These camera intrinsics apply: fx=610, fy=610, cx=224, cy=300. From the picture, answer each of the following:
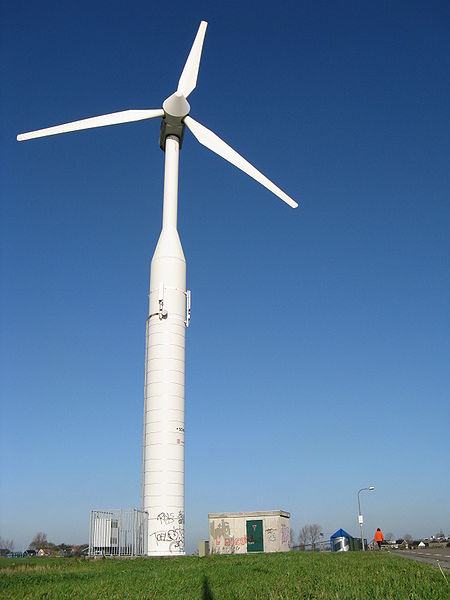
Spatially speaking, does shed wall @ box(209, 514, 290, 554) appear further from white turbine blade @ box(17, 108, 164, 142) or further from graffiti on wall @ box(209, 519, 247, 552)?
white turbine blade @ box(17, 108, 164, 142)

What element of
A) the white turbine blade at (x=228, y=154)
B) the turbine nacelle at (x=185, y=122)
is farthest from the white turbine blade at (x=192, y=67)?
the white turbine blade at (x=228, y=154)

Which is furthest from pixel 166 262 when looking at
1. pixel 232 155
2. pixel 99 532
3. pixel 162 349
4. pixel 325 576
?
pixel 325 576

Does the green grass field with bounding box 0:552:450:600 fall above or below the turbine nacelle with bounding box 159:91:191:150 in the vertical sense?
below

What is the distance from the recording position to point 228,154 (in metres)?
46.5

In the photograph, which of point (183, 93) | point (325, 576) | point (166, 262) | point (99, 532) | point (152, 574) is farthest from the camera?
point (183, 93)

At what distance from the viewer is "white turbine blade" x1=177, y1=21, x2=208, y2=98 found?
152 ft

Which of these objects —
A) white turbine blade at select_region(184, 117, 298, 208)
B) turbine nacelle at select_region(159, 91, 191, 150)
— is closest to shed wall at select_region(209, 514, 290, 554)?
white turbine blade at select_region(184, 117, 298, 208)

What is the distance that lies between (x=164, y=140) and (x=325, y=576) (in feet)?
121

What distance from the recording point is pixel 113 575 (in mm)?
18797

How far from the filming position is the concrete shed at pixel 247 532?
46344mm

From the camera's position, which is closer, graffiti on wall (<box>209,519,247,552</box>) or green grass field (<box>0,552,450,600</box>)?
green grass field (<box>0,552,450,600</box>)

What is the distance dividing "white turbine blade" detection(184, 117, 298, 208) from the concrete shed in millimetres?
24135

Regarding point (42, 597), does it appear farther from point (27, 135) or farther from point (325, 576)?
point (27, 135)

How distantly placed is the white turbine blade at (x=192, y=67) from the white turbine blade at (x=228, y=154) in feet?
7.74
